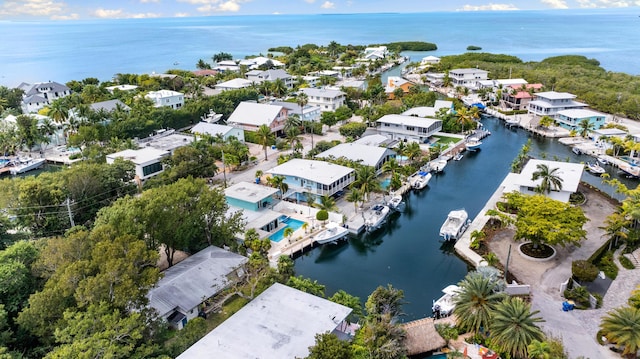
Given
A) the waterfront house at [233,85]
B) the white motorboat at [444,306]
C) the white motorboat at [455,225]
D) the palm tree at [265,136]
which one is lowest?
the white motorboat at [444,306]

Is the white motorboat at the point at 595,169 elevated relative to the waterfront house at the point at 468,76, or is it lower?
lower

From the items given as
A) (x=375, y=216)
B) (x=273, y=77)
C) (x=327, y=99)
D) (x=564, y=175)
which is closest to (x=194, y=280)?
(x=375, y=216)

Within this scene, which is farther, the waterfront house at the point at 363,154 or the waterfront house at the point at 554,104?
the waterfront house at the point at 554,104

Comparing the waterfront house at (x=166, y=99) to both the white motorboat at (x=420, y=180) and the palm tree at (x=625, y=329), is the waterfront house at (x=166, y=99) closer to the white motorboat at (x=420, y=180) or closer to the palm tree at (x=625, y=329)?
the white motorboat at (x=420, y=180)

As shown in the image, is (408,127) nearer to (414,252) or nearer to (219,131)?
(219,131)

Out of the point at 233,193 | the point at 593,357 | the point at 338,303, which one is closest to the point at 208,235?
the point at 233,193

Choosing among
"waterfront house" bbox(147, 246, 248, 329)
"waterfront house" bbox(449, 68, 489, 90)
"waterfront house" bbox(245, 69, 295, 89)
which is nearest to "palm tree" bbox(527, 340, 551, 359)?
"waterfront house" bbox(147, 246, 248, 329)

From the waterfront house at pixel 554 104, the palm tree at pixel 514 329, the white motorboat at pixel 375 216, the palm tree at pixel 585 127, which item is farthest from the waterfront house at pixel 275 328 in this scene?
the waterfront house at pixel 554 104
